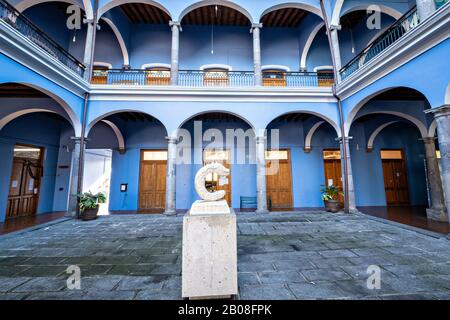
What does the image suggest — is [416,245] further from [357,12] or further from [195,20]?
[195,20]

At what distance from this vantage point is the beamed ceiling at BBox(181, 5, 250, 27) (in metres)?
9.12

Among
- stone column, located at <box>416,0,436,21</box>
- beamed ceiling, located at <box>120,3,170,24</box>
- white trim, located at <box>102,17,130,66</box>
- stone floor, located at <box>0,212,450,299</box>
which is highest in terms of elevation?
beamed ceiling, located at <box>120,3,170,24</box>

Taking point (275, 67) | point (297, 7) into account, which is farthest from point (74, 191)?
point (297, 7)

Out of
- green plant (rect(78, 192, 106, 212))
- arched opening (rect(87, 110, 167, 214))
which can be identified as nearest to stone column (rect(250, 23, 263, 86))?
arched opening (rect(87, 110, 167, 214))

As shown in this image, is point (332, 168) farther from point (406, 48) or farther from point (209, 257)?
point (209, 257)

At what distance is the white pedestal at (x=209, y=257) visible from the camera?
6.84ft

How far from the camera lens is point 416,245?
378 centimetres

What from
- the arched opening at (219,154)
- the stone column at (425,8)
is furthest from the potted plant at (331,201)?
the stone column at (425,8)

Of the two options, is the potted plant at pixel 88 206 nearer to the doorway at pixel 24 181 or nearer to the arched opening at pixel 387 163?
the doorway at pixel 24 181

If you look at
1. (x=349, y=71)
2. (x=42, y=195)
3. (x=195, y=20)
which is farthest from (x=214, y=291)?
(x=195, y=20)

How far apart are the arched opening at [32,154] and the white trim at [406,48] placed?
9985 mm

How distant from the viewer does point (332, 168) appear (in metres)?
9.70

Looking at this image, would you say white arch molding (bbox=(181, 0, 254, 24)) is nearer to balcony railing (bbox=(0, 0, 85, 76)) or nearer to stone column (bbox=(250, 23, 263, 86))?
stone column (bbox=(250, 23, 263, 86))

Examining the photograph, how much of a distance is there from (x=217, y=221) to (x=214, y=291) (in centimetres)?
74
